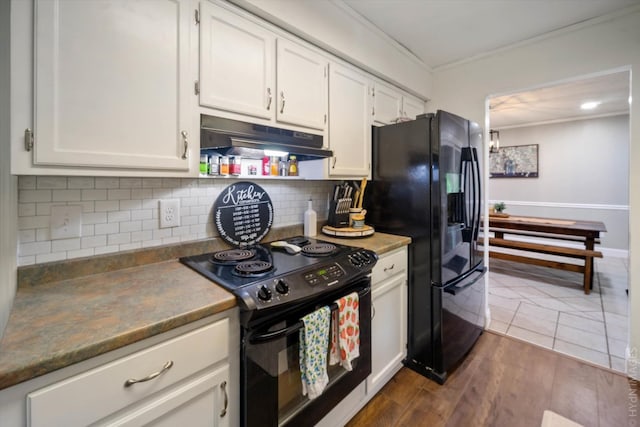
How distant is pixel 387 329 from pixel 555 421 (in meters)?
0.98

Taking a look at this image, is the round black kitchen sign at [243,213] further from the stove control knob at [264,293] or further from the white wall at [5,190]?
the white wall at [5,190]

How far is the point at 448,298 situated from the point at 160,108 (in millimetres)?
1925

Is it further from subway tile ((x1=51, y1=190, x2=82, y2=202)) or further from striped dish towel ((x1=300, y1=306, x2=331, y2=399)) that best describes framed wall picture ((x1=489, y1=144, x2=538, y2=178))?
subway tile ((x1=51, y1=190, x2=82, y2=202))

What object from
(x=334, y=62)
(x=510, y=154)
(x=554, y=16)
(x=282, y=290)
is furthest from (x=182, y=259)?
(x=510, y=154)

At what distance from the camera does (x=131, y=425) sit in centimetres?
77

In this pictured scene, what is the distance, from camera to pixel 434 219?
179 cm

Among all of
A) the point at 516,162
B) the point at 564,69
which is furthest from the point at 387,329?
the point at 516,162

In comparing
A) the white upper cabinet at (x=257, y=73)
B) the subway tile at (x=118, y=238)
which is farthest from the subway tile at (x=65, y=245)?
the white upper cabinet at (x=257, y=73)

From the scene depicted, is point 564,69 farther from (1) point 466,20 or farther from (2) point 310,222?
(2) point 310,222

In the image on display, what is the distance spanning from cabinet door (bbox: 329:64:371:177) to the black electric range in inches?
23.4

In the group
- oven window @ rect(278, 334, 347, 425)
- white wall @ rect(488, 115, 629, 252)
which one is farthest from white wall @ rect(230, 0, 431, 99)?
white wall @ rect(488, 115, 629, 252)

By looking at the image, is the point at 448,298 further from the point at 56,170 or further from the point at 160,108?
the point at 56,170

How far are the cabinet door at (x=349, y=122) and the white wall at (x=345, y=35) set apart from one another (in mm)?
130

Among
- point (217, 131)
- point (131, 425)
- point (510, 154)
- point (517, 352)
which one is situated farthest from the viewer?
point (510, 154)
